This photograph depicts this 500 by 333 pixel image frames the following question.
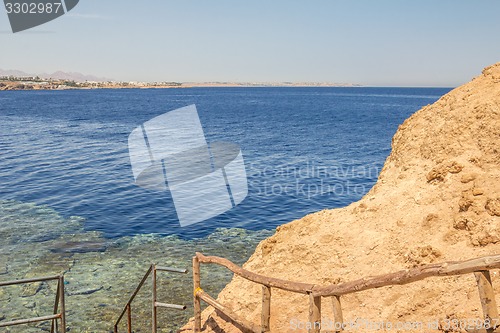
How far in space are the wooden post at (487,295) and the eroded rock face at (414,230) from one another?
93 centimetres

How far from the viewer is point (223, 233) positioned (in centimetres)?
2481

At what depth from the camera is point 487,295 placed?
526cm

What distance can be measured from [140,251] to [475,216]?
17.1 meters

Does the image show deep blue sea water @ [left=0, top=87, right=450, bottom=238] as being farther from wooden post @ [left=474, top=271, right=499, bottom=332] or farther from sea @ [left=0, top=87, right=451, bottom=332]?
wooden post @ [left=474, top=271, right=499, bottom=332]

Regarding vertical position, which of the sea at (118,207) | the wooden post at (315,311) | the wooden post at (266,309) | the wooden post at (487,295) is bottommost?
the sea at (118,207)

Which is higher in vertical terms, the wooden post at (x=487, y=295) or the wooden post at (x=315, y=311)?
the wooden post at (x=487, y=295)

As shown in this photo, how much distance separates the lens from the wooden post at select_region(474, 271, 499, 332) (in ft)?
17.1

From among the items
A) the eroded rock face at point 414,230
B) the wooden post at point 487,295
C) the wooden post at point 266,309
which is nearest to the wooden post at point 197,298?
the eroded rock face at point 414,230

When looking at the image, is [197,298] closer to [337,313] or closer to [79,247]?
[337,313]

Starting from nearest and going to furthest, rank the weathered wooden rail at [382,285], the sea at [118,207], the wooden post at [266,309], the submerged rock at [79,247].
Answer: the weathered wooden rail at [382,285]
the wooden post at [266,309]
the sea at [118,207]
the submerged rock at [79,247]

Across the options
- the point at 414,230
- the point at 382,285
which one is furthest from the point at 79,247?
the point at 382,285

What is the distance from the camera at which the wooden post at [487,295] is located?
5.21 meters

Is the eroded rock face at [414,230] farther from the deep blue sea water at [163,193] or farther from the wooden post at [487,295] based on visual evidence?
the deep blue sea water at [163,193]

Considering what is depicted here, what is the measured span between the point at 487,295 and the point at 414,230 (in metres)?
3.88
